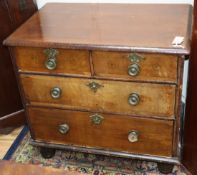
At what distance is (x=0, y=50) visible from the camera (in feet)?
5.99

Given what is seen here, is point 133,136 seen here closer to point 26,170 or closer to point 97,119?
point 97,119

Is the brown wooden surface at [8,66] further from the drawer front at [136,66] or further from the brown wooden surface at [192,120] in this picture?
the brown wooden surface at [192,120]

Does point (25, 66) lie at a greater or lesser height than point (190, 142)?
greater

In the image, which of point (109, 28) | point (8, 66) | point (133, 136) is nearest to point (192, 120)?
point (133, 136)

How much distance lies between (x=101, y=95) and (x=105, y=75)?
0.11 meters

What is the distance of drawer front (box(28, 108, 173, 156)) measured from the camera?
1.56 meters

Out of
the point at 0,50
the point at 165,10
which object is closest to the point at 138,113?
the point at 165,10

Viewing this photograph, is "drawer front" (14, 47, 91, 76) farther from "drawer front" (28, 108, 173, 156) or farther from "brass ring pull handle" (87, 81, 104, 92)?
"drawer front" (28, 108, 173, 156)

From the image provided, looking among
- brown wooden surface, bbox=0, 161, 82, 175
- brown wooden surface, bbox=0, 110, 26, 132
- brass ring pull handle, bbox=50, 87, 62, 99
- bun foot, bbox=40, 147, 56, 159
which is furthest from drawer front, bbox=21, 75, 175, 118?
brown wooden surface, bbox=0, 161, 82, 175

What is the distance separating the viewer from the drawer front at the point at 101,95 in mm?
1440

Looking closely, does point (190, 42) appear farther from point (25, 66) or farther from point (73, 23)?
point (25, 66)

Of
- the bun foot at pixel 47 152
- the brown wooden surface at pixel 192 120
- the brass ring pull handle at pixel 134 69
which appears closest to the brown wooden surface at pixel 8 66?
the bun foot at pixel 47 152

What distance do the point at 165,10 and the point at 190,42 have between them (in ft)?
0.98

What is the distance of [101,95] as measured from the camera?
4.99 feet
